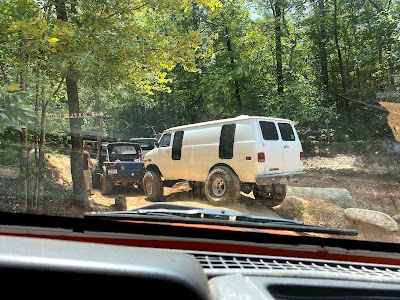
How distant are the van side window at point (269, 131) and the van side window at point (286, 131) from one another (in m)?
0.12

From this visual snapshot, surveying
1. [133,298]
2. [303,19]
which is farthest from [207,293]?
[303,19]

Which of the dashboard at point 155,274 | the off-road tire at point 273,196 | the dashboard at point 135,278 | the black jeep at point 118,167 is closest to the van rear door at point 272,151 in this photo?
the off-road tire at point 273,196

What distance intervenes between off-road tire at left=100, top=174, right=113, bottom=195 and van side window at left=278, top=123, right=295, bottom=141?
1692 mm

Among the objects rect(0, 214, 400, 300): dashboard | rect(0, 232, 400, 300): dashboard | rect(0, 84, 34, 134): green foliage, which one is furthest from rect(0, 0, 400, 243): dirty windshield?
rect(0, 232, 400, 300): dashboard

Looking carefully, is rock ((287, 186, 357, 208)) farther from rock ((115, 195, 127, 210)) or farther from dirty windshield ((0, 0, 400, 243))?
rock ((115, 195, 127, 210))

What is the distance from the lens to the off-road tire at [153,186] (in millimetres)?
3508

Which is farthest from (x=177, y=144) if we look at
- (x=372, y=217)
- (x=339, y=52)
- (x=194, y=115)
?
(x=339, y=52)

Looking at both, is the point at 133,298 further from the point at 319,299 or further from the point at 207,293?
the point at 319,299

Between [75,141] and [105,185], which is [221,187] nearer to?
[105,185]

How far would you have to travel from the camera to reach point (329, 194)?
4.10 m

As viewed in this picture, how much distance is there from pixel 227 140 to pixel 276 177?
584 mm

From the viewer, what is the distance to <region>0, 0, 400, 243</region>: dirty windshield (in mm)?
3373

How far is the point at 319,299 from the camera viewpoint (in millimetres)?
1327

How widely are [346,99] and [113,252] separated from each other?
4.09m
